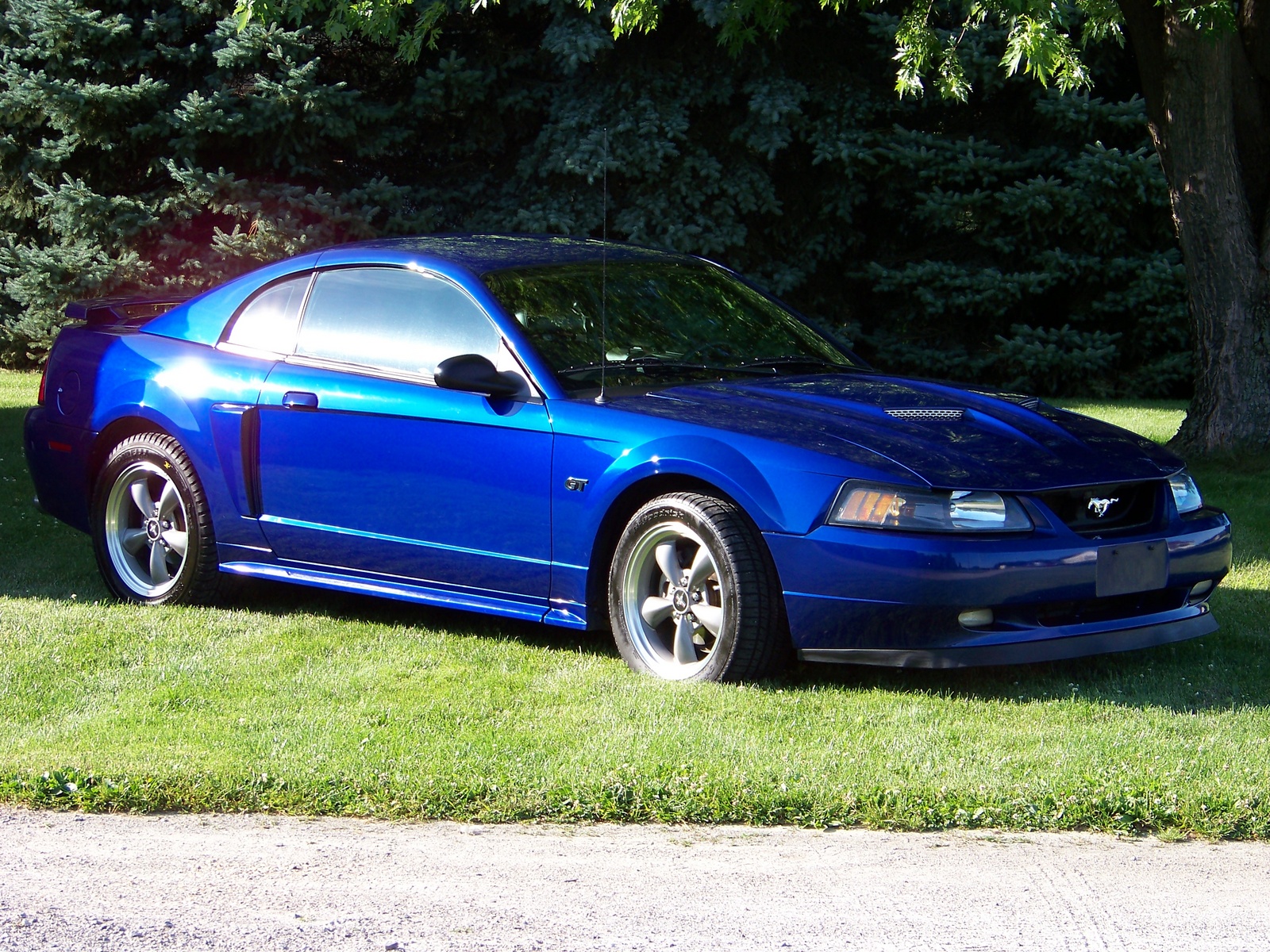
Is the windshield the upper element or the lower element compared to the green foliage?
lower

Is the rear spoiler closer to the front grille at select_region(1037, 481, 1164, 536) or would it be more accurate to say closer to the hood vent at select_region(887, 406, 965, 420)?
the hood vent at select_region(887, 406, 965, 420)

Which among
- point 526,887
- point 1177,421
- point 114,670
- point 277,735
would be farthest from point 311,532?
point 1177,421

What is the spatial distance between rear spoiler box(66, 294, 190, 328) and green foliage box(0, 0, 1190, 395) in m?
7.95

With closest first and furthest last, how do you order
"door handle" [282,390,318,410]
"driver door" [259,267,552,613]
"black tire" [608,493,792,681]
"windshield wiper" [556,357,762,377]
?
"black tire" [608,493,792,681], "driver door" [259,267,552,613], "windshield wiper" [556,357,762,377], "door handle" [282,390,318,410]

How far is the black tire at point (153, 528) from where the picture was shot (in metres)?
6.52

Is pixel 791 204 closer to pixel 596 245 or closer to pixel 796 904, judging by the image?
pixel 596 245

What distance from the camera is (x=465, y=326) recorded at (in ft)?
19.4

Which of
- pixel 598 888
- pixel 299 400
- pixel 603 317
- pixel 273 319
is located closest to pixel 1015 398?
pixel 603 317

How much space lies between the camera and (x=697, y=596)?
5.33 m

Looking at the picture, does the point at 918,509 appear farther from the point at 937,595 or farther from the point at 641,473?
the point at 641,473

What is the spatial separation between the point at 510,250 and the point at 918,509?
2.25 metres

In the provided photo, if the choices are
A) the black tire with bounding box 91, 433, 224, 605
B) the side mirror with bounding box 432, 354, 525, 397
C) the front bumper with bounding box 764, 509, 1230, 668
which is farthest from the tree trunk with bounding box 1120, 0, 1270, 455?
the black tire with bounding box 91, 433, 224, 605

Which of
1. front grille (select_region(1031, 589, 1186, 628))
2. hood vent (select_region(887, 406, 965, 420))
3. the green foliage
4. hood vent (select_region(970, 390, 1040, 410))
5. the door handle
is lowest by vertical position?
front grille (select_region(1031, 589, 1186, 628))

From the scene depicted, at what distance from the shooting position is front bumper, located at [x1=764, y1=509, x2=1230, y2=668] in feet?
16.1
